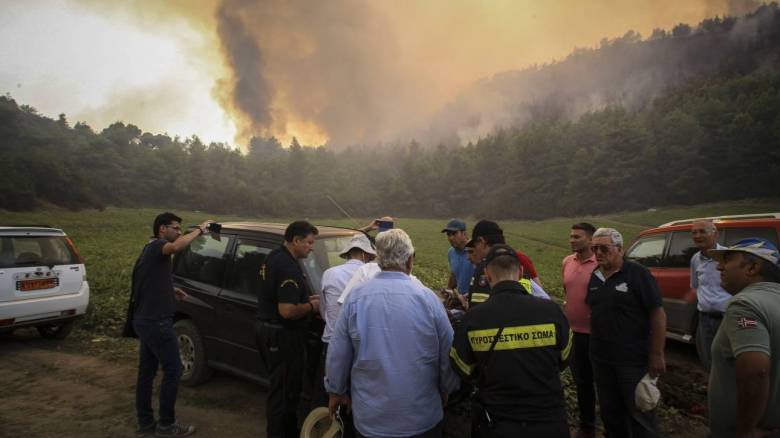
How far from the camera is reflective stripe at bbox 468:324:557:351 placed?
2016 millimetres

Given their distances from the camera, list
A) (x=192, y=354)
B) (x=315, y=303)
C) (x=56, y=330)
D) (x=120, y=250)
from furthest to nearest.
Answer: (x=120, y=250) < (x=56, y=330) < (x=192, y=354) < (x=315, y=303)

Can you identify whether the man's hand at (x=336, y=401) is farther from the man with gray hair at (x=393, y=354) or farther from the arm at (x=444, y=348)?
the arm at (x=444, y=348)

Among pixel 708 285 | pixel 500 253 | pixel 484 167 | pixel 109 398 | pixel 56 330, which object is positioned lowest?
pixel 109 398

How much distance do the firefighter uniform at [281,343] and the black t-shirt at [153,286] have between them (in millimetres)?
1083

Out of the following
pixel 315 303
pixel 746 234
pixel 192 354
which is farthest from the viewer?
pixel 746 234

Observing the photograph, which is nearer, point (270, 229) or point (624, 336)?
point (624, 336)

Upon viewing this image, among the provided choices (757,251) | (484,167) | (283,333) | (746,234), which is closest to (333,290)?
(283,333)

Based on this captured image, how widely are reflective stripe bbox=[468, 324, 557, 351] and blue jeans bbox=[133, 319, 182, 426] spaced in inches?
119

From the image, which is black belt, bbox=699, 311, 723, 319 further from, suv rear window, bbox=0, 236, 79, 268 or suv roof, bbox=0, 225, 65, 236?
suv roof, bbox=0, 225, 65, 236

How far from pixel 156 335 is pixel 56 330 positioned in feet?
15.7

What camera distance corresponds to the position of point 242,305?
4.25 m

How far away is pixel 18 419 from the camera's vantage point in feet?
13.8

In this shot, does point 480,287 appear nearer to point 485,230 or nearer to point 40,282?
point 485,230

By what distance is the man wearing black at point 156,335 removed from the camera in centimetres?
371
